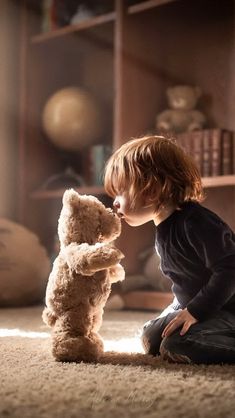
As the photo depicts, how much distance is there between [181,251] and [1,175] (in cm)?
173

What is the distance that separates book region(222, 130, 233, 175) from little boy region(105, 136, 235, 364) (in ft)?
2.93

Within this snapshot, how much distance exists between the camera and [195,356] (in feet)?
3.64

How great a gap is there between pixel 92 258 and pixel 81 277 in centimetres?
7

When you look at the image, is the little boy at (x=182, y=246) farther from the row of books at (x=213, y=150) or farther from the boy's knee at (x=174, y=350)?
the row of books at (x=213, y=150)

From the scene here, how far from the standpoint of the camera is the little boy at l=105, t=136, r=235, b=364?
3.67 ft

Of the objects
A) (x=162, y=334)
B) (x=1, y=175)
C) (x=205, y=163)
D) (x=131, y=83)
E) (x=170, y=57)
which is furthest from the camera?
(x=1, y=175)

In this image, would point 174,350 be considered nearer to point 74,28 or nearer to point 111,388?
point 111,388

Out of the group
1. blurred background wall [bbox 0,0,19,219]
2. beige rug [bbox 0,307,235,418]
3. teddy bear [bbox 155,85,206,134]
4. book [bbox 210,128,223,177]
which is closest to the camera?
beige rug [bbox 0,307,235,418]

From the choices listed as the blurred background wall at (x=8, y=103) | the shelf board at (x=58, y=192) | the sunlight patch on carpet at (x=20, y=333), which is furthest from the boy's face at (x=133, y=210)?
the blurred background wall at (x=8, y=103)

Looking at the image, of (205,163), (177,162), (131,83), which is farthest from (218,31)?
(177,162)

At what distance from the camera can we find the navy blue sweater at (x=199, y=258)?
1116 mm

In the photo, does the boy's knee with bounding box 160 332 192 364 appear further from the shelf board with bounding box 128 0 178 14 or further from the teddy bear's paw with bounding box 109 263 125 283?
the shelf board with bounding box 128 0 178 14

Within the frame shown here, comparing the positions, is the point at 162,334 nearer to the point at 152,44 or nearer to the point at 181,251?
the point at 181,251

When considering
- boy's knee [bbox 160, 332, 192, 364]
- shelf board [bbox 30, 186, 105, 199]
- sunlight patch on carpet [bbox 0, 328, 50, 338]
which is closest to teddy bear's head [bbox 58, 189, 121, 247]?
boy's knee [bbox 160, 332, 192, 364]
